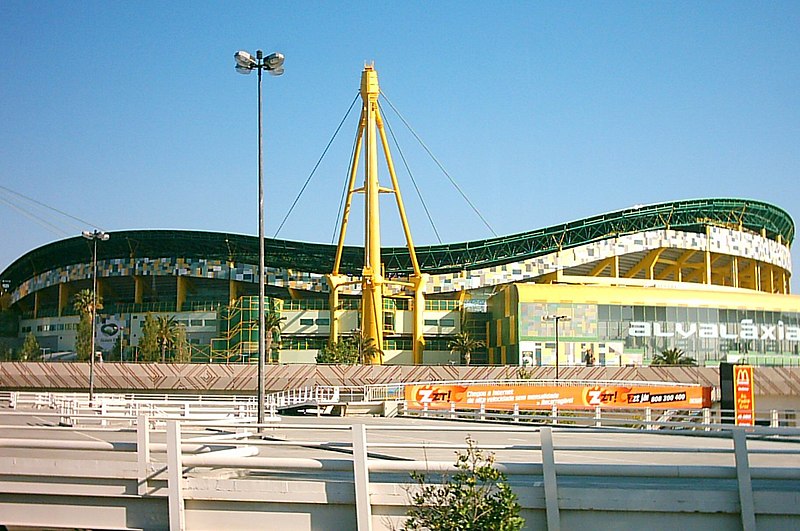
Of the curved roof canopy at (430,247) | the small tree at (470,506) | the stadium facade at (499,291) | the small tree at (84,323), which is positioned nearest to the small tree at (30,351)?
the small tree at (84,323)

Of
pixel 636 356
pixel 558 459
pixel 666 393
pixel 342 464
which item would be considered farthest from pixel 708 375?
pixel 342 464

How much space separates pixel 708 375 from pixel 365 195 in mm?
36302

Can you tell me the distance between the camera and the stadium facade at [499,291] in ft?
302

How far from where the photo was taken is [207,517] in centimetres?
1074

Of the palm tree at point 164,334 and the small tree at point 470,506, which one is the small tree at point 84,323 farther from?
the small tree at point 470,506

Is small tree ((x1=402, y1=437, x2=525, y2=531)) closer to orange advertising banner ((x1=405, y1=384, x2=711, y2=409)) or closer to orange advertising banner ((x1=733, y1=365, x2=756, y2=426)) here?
orange advertising banner ((x1=733, y1=365, x2=756, y2=426))

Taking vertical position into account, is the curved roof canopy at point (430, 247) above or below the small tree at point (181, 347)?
above

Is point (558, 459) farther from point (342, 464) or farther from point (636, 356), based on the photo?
point (636, 356)

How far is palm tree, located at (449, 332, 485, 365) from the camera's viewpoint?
321 ft

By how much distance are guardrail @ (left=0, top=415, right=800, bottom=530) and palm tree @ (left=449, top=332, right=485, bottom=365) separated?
85.6 m

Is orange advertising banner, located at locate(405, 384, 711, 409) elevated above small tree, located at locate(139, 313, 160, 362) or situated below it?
below

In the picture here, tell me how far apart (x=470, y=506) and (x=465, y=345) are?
89218mm

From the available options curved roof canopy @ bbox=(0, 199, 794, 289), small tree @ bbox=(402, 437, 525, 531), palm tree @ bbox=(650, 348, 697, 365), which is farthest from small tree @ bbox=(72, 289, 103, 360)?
small tree @ bbox=(402, 437, 525, 531)

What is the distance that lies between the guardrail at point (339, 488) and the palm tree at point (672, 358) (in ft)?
263
